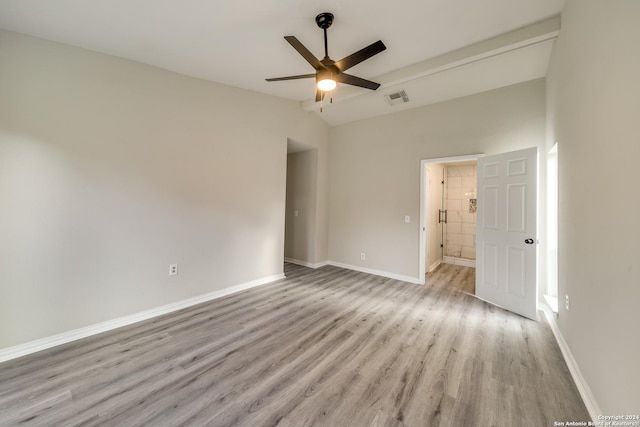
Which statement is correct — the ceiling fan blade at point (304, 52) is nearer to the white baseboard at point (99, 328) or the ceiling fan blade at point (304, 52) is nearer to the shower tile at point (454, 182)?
the white baseboard at point (99, 328)

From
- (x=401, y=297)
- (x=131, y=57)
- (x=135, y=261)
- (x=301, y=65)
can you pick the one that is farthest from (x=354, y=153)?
(x=135, y=261)

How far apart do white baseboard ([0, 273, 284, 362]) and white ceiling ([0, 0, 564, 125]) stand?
270cm

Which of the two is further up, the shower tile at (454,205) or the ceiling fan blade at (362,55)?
the ceiling fan blade at (362,55)

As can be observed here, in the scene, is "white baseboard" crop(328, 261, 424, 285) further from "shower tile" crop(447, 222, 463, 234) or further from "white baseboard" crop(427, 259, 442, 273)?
"shower tile" crop(447, 222, 463, 234)

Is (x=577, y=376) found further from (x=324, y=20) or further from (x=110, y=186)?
(x=110, y=186)

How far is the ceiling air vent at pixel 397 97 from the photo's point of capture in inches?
150

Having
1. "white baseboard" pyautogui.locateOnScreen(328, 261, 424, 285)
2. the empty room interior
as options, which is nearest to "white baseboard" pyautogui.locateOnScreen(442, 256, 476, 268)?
the empty room interior

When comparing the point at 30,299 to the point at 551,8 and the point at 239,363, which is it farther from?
the point at 551,8

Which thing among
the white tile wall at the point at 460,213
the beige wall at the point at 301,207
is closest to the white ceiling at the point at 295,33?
the beige wall at the point at 301,207

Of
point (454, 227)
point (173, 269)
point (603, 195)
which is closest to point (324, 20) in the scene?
point (603, 195)

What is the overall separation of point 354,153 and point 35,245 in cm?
454

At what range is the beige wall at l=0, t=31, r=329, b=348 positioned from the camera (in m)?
2.04

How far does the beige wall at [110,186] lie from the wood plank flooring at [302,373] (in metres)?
0.42

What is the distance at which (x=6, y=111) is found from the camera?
77.5 inches
